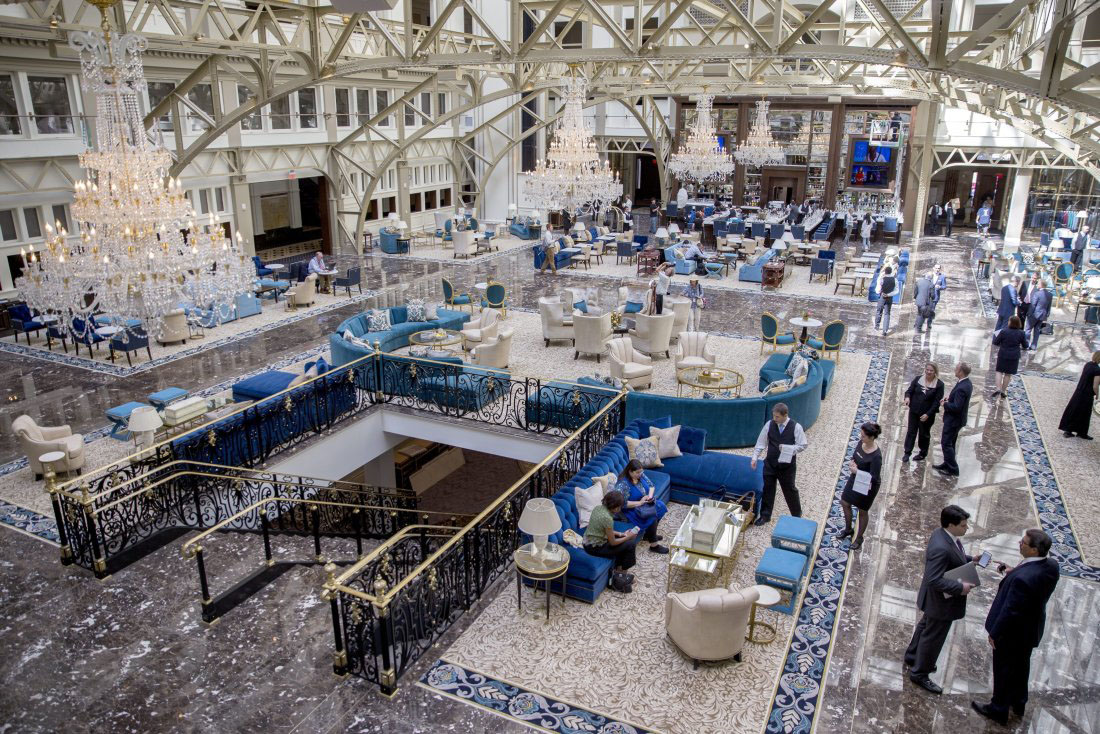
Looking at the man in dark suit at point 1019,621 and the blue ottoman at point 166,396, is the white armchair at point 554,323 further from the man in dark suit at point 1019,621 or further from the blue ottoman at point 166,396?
the man in dark suit at point 1019,621

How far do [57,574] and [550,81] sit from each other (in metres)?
20.1

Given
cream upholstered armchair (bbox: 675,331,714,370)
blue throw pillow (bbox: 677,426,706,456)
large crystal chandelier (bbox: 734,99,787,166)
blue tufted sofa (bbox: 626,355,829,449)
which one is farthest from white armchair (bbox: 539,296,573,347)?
large crystal chandelier (bbox: 734,99,787,166)

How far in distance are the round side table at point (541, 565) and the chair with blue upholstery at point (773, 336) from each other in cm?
871

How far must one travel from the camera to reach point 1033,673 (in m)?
6.31

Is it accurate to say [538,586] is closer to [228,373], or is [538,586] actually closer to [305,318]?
[228,373]

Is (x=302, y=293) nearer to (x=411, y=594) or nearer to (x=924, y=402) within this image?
(x=411, y=594)

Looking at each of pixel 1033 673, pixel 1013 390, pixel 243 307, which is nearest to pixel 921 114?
pixel 1013 390

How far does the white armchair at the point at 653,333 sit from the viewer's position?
14.2 m

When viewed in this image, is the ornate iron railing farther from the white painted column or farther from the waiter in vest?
the white painted column

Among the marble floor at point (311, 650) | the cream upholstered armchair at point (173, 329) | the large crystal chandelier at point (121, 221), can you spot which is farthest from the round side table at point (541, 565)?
the cream upholstered armchair at point (173, 329)

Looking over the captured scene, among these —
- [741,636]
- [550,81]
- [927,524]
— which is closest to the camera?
[741,636]

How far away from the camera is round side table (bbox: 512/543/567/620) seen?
6.79m

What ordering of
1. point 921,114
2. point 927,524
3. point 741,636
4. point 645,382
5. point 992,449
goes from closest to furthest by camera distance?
1. point 741,636
2. point 927,524
3. point 992,449
4. point 645,382
5. point 921,114

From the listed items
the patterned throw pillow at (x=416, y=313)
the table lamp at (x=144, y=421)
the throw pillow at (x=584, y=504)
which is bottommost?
the throw pillow at (x=584, y=504)
